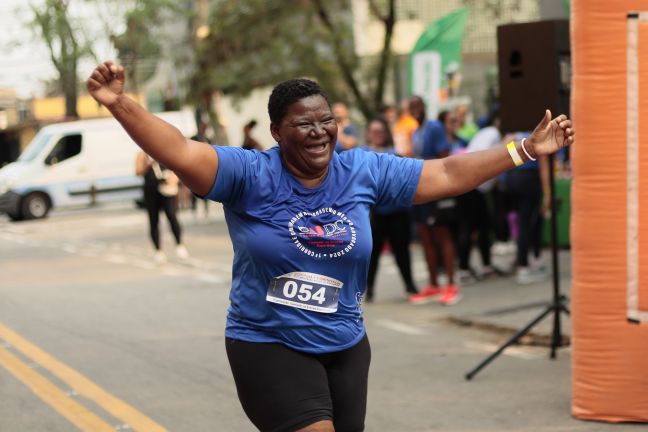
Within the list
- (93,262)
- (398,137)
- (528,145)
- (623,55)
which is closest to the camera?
(528,145)

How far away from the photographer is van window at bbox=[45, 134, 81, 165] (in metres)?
29.6

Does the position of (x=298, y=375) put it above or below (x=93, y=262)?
above

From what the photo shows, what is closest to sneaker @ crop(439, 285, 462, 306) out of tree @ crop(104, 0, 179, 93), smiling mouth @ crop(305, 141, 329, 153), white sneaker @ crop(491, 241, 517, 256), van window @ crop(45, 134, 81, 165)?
white sneaker @ crop(491, 241, 517, 256)

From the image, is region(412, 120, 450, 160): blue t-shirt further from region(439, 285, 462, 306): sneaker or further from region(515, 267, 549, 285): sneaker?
region(515, 267, 549, 285): sneaker

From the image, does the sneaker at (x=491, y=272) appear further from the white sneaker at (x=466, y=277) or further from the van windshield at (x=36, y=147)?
the van windshield at (x=36, y=147)

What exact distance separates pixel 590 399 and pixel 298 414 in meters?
3.20

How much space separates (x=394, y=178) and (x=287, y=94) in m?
0.52

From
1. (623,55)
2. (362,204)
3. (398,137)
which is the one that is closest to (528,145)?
(362,204)

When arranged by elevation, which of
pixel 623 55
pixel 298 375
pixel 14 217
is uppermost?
pixel 623 55

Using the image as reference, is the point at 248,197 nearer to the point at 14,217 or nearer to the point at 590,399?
the point at 590,399

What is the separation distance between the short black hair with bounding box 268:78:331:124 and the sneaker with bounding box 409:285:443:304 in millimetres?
7936

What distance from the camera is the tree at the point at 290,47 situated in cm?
2112

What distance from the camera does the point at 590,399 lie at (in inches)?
275

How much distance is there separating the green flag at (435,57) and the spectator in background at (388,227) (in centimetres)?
578
